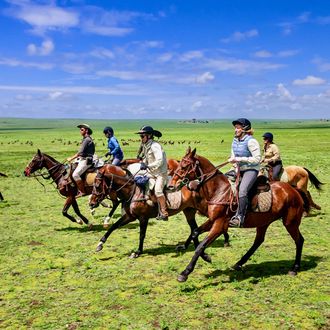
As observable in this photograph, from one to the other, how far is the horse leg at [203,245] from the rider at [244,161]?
37cm

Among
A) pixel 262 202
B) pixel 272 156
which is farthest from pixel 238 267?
pixel 272 156

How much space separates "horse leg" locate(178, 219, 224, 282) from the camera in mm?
9336

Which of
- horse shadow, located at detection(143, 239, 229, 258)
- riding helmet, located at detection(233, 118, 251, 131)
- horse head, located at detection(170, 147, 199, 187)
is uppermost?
riding helmet, located at detection(233, 118, 251, 131)

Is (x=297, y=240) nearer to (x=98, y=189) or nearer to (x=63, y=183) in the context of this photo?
(x=98, y=189)

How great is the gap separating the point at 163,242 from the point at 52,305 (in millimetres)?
5601

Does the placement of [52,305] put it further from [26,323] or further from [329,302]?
[329,302]

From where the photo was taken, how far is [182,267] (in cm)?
1066

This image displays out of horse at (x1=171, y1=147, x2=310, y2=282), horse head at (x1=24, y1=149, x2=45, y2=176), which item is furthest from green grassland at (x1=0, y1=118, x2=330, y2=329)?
horse head at (x1=24, y1=149, x2=45, y2=176)

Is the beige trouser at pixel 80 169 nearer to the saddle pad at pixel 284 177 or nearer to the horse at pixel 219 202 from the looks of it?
the horse at pixel 219 202

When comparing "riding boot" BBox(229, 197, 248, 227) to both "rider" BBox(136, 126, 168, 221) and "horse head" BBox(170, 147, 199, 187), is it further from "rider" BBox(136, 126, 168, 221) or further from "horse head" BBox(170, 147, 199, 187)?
"rider" BBox(136, 126, 168, 221)

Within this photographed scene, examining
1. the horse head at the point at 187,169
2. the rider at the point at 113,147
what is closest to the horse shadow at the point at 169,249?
the horse head at the point at 187,169

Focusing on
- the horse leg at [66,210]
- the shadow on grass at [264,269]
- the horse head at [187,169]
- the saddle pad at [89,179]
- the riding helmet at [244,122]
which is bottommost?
the shadow on grass at [264,269]

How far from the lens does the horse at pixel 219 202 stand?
9536 mm

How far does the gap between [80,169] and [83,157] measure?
54 centimetres
